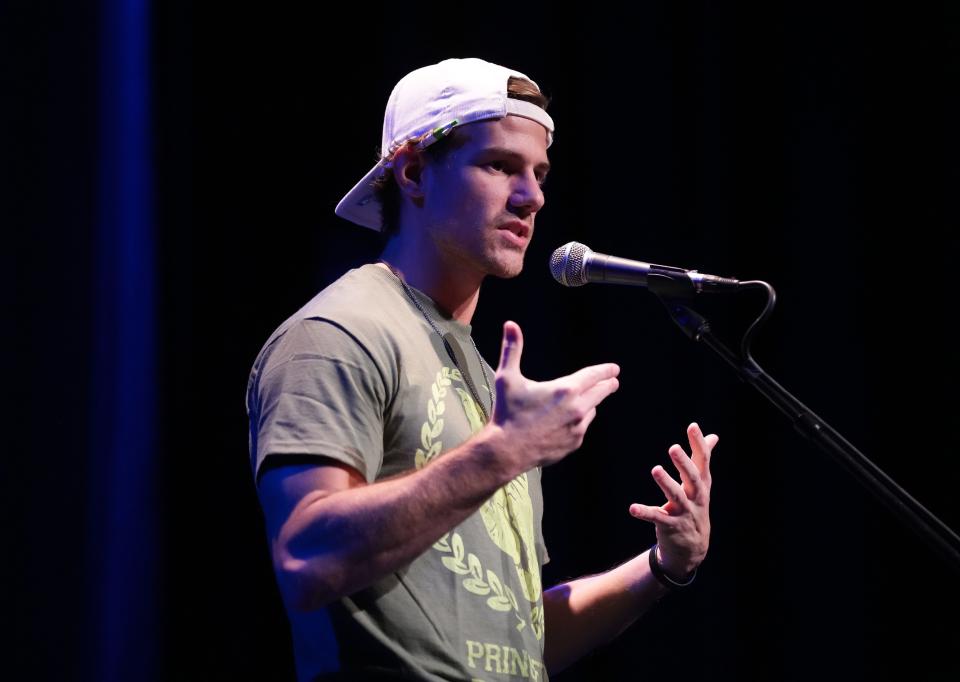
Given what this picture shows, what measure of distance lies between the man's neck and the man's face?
0.03 metres

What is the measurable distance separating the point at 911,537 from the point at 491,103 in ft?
6.46

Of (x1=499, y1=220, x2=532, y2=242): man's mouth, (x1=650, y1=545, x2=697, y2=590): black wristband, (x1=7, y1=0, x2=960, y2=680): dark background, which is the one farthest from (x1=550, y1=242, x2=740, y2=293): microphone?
(x1=7, y1=0, x2=960, y2=680): dark background

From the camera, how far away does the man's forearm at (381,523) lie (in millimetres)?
1393

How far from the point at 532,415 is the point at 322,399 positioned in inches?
13.9

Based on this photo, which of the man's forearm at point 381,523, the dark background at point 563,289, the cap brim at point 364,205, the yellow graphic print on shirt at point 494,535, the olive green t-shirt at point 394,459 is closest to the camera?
the man's forearm at point 381,523

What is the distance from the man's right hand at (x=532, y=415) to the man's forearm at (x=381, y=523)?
0.08ft

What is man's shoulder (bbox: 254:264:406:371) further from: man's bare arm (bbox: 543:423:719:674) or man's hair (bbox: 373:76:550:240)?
man's bare arm (bbox: 543:423:719:674)

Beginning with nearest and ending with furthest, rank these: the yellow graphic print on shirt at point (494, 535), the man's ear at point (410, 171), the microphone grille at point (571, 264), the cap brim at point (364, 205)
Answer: the yellow graphic print on shirt at point (494, 535) → the microphone grille at point (571, 264) → the man's ear at point (410, 171) → the cap brim at point (364, 205)

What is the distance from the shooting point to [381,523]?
1.39 metres

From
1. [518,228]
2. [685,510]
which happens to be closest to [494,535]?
[685,510]

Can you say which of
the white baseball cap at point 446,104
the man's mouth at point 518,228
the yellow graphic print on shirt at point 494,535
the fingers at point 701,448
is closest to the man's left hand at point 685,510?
the fingers at point 701,448

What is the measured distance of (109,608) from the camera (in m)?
2.55

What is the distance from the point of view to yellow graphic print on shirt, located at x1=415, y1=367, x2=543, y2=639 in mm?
1668

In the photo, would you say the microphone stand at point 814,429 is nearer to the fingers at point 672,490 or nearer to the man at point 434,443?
the man at point 434,443
